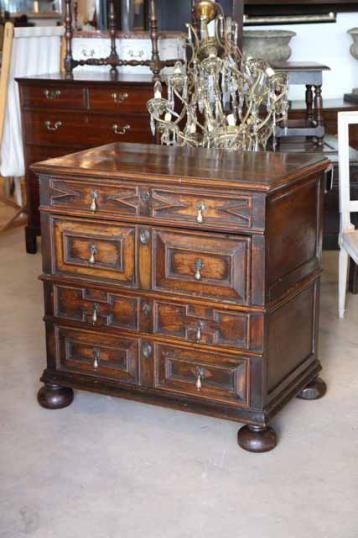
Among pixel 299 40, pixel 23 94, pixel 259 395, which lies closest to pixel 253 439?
pixel 259 395

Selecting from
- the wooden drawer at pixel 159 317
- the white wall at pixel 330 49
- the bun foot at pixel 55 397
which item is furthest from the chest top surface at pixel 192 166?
the white wall at pixel 330 49

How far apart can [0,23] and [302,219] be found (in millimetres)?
6972

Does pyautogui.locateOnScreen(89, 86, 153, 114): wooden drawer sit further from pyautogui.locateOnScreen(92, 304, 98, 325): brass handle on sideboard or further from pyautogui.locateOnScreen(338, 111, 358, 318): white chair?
pyautogui.locateOnScreen(92, 304, 98, 325): brass handle on sideboard

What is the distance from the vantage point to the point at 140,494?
8.50ft

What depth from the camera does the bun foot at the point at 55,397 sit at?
124 inches

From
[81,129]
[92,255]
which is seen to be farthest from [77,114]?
[92,255]

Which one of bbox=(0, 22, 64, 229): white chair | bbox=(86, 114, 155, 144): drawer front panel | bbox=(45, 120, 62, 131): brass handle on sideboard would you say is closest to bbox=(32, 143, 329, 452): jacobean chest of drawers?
bbox=(86, 114, 155, 144): drawer front panel

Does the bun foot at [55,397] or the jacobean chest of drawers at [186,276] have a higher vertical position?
the jacobean chest of drawers at [186,276]

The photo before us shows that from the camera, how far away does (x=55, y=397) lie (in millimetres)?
3139

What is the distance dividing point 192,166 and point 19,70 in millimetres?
3006

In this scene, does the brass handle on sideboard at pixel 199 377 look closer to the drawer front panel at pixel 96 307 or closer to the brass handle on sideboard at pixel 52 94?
the drawer front panel at pixel 96 307

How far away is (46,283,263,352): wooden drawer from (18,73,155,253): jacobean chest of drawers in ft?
6.07

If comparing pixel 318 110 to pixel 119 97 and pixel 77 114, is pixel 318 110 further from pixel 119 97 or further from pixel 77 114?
pixel 77 114

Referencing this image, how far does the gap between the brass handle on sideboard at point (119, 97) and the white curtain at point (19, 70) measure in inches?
38.6
